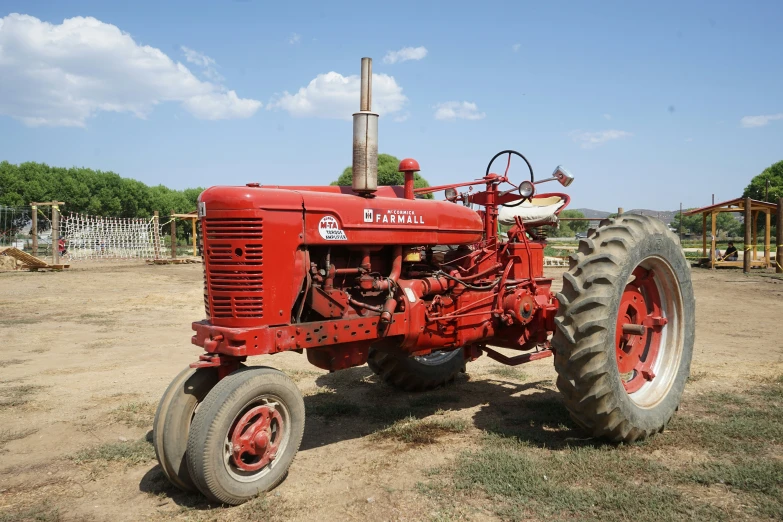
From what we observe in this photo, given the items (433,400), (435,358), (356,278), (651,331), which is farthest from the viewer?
(435,358)

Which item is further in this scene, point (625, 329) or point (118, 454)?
point (625, 329)

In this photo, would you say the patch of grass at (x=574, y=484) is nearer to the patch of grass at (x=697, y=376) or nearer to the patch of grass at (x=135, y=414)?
the patch of grass at (x=697, y=376)

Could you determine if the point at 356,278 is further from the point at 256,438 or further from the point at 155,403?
the point at 155,403

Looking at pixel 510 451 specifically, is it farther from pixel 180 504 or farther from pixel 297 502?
pixel 180 504

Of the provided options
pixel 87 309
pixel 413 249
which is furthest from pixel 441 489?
pixel 87 309

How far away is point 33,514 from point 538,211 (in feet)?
16.0

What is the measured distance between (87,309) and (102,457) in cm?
931

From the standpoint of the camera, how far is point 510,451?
424 centimetres

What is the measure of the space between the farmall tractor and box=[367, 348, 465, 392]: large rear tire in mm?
22

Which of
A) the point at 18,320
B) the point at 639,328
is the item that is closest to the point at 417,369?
the point at 639,328

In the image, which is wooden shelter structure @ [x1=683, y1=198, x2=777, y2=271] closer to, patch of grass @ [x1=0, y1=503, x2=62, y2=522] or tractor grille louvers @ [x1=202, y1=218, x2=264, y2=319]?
tractor grille louvers @ [x1=202, y1=218, x2=264, y2=319]

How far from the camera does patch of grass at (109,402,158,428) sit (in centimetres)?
508

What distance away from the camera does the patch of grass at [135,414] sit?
16.7ft

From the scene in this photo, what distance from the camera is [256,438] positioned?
357 cm
